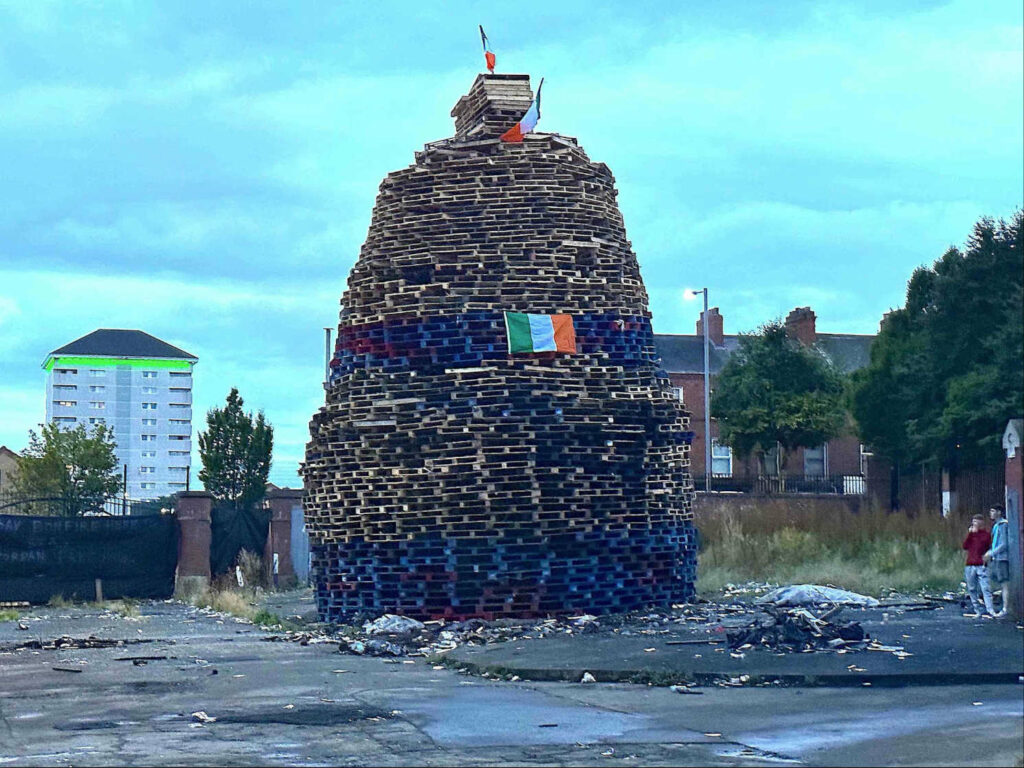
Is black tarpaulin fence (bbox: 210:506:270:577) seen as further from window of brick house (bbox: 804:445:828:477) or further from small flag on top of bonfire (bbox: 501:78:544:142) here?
window of brick house (bbox: 804:445:828:477)

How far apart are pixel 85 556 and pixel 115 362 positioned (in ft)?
353

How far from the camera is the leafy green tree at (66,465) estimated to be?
52.4 meters

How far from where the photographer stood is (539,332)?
1992cm

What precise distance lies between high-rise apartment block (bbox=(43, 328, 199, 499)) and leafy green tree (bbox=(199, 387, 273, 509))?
86691 mm

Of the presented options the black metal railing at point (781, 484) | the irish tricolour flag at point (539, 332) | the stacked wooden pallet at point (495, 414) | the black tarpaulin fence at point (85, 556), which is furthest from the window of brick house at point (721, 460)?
the irish tricolour flag at point (539, 332)

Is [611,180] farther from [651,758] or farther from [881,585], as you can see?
[651,758]

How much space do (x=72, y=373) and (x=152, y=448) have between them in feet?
49.0

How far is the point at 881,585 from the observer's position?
2419cm

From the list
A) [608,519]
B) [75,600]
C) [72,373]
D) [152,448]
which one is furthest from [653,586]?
[152,448]

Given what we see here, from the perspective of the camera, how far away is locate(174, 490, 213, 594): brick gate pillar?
29.8 meters

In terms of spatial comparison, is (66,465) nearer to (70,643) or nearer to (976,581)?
(70,643)

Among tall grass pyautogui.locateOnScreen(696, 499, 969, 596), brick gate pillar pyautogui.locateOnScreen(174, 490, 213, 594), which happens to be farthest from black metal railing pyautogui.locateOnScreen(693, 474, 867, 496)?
brick gate pillar pyautogui.locateOnScreen(174, 490, 213, 594)

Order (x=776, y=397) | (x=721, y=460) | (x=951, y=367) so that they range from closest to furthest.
A: 1. (x=951, y=367)
2. (x=776, y=397)
3. (x=721, y=460)

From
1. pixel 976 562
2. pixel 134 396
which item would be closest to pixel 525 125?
pixel 976 562
